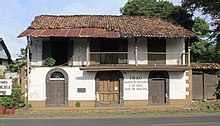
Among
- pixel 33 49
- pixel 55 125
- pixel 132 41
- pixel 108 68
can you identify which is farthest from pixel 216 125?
pixel 33 49

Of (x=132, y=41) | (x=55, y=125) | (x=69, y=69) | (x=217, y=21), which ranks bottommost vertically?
(x=55, y=125)

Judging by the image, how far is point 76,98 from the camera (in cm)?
3075

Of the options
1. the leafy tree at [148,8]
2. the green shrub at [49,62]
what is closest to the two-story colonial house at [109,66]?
the green shrub at [49,62]

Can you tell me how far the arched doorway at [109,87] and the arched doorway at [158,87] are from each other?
7.95ft

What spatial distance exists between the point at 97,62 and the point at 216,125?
51.2ft

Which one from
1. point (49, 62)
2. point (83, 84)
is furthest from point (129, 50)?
point (49, 62)

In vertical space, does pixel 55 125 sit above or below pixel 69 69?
below

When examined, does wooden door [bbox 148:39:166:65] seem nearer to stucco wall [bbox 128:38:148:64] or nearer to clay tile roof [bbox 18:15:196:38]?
stucco wall [bbox 128:38:148:64]

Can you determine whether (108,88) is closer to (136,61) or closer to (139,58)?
(136,61)

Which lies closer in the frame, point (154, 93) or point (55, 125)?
point (55, 125)

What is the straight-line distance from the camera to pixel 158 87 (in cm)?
3170

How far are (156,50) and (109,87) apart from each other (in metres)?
4.91

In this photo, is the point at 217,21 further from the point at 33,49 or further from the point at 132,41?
the point at 33,49

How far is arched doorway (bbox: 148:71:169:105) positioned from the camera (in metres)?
31.5
